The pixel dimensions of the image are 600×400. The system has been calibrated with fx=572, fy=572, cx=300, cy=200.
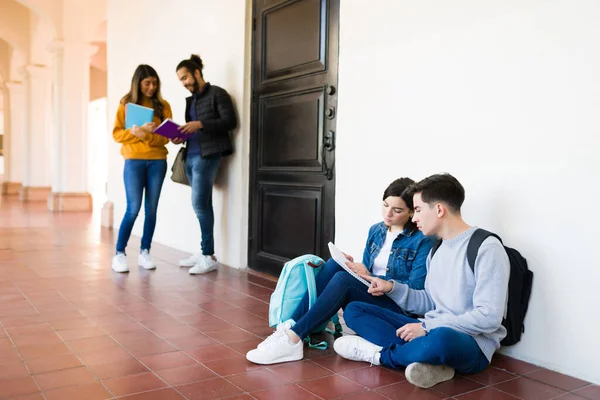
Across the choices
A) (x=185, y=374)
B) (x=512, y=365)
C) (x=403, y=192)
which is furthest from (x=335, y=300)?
(x=512, y=365)

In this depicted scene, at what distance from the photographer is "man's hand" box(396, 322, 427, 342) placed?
240 centimetres

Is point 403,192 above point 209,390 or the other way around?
above

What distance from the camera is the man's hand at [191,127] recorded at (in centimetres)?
460

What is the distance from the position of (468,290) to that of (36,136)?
44.9 ft

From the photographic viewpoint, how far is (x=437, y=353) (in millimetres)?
2254

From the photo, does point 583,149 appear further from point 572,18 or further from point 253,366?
point 253,366

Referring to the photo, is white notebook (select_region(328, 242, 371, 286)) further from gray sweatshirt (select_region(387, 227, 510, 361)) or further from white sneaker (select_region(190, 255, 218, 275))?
white sneaker (select_region(190, 255, 218, 275))

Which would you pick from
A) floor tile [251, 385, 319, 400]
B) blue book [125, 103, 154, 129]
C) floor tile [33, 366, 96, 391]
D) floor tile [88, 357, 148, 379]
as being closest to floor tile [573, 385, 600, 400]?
floor tile [251, 385, 319, 400]

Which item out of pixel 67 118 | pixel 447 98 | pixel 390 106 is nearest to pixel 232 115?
pixel 390 106

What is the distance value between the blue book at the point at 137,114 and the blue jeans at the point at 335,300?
2.38 metres

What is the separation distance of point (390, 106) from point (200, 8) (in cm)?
306

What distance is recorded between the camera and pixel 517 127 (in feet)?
8.80

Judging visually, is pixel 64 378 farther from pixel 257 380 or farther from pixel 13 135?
pixel 13 135

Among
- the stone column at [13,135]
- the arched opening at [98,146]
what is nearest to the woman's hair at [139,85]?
the arched opening at [98,146]
